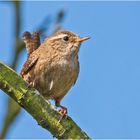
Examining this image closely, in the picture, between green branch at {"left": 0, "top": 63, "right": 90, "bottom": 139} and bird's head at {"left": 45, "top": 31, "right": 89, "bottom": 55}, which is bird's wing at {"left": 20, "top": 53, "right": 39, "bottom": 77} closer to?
bird's head at {"left": 45, "top": 31, "right": 89, "bottom": 55}

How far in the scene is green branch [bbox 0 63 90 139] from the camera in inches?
93.4

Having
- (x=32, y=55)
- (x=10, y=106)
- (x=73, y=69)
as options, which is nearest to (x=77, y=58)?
(x=73, y=69)

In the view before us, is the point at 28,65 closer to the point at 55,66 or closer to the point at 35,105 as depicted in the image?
the point at 55,66

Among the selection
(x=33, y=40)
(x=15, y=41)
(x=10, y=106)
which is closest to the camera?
(x=10, y=106)

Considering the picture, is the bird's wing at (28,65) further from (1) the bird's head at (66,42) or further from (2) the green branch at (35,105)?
(2) the green branch at (35,105)

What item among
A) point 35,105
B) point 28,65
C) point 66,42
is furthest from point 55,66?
point 35,105

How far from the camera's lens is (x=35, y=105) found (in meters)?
2.39

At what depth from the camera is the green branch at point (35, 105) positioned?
2371mm

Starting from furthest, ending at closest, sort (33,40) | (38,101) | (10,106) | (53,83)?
(33,40), (53,83), (10,106), (38,101)

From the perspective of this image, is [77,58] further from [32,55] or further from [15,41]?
[15,41]

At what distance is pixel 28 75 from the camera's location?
14.1 ft

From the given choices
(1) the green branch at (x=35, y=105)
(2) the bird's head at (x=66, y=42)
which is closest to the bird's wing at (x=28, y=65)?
(2) the bird's head at (x=66, y=42)

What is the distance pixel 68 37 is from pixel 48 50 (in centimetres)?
33

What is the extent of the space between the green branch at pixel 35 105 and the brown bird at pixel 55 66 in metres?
1.75
